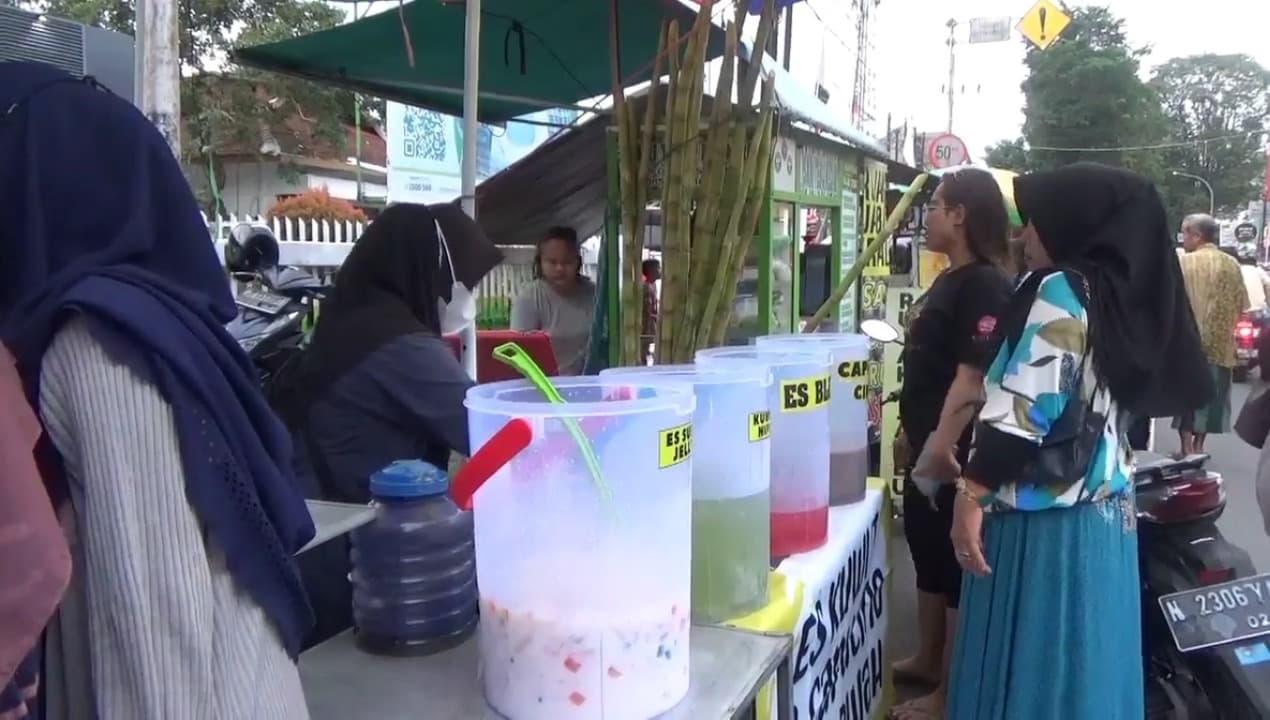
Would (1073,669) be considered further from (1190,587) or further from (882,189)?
(882,189)

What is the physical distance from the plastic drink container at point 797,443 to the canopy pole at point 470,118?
1688 millimetres

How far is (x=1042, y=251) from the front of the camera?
2.24 metres

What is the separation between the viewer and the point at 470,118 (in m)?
3.61

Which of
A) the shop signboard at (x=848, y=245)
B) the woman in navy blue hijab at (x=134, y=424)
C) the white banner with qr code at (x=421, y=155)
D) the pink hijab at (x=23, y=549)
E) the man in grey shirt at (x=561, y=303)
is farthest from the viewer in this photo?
the white banner with qr code at (x=421, y=155)

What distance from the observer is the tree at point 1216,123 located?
130 feet

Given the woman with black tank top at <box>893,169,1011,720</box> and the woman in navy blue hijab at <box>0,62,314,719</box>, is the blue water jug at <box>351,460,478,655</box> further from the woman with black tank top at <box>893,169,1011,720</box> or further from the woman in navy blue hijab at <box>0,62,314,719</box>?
the woman with black tank top at <box>893,169,1011,720</box>

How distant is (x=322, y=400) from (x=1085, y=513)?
173 cm

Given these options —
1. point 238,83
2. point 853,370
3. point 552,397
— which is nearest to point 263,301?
point 853,370

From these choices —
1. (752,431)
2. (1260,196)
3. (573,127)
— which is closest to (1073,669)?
(752,431)

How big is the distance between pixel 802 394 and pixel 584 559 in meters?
0.78

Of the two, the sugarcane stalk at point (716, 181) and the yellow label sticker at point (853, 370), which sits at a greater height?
the sugarcane stalk at point (716, 181)

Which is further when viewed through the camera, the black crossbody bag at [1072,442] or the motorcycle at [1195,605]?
the motorcycle at [1195,605]

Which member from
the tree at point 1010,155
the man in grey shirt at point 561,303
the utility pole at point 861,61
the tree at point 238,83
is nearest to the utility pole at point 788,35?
the man in grey shirt at point 561,303

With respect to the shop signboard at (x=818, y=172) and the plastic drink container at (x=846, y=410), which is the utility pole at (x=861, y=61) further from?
the plastic drink container at (x=846, y=410)
